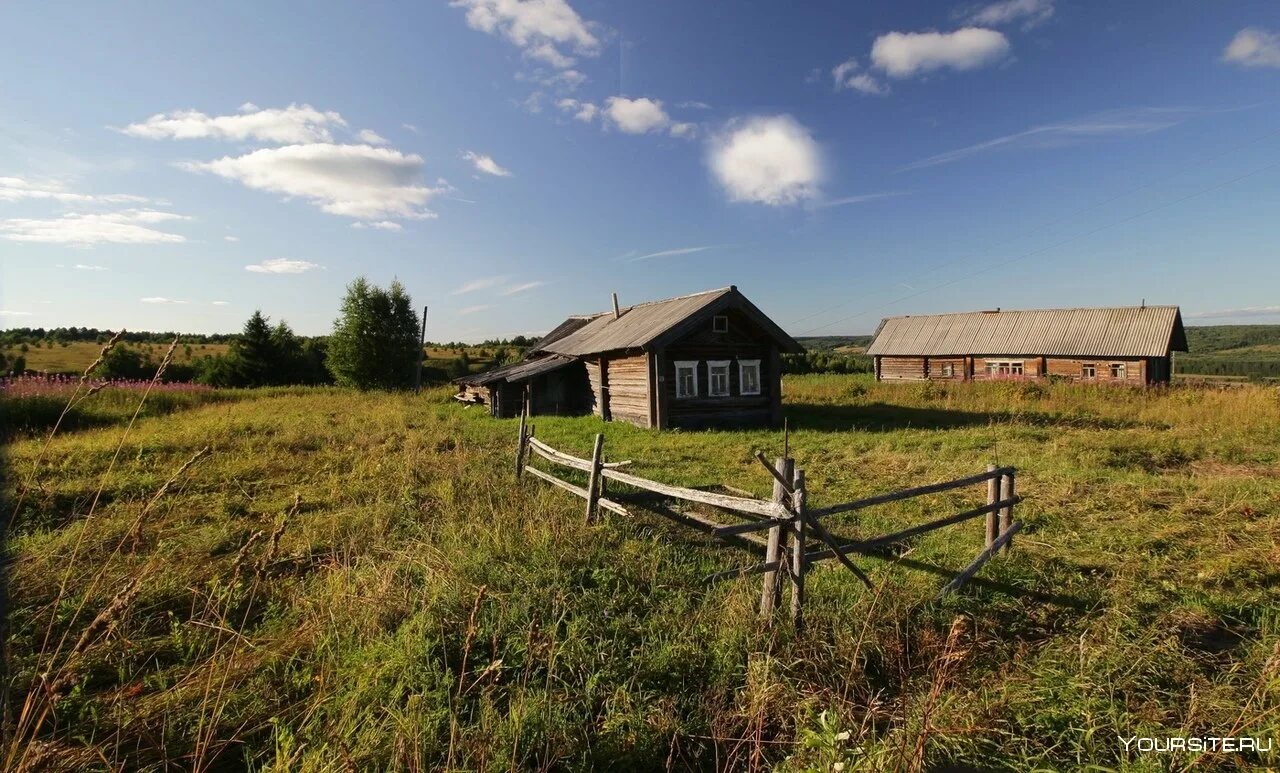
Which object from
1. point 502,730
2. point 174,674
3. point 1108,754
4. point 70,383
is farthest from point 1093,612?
point 70,383

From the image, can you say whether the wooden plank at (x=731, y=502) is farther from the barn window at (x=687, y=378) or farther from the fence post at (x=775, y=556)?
the barn window at (x=687, y=378)

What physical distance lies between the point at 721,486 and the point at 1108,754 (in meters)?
5.91

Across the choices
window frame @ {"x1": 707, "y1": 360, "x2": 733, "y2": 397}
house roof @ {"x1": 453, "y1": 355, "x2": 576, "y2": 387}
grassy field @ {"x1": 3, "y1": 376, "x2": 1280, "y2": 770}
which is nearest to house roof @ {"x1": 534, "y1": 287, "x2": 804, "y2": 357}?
house roof @ {"x1": 453, "y1": 355, "x2": 576, "y2": 387}

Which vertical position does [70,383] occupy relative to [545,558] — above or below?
above

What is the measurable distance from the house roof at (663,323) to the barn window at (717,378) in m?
1.78

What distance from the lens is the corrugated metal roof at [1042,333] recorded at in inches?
1097

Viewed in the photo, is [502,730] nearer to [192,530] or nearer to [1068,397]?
[192,530]

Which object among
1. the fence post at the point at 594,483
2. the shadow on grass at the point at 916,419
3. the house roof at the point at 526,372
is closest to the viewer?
the fence post at the point at 594,483

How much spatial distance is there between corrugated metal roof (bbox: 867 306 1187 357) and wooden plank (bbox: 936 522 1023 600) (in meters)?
28.8

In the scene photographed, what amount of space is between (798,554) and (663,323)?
13.6 m

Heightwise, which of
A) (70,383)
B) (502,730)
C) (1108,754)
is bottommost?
(1108,754)

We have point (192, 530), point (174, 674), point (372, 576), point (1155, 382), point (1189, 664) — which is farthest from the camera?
point (1155, 382)

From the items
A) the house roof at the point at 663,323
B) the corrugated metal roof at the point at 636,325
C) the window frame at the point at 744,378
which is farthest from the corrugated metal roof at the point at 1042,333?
the corrugated metal roof at the point at 636,325

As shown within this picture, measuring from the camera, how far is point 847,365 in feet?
156
